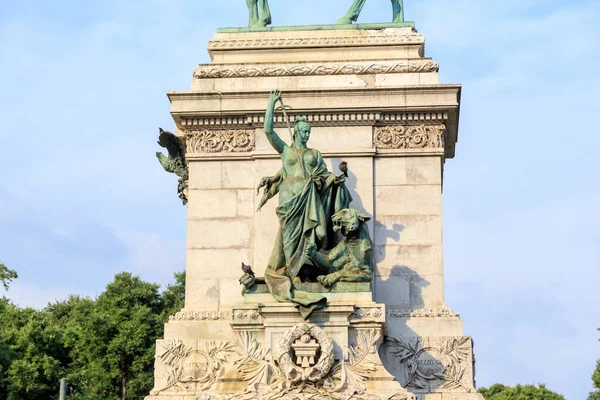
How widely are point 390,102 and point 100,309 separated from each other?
27.9m

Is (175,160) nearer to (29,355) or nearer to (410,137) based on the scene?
(410,137)

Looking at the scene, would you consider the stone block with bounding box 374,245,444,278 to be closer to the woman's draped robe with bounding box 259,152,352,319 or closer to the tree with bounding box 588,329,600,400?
the woman's draped robe with bounding box 259,152,352,319

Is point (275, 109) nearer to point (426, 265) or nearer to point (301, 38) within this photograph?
point (301, 38)

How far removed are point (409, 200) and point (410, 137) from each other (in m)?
1.22

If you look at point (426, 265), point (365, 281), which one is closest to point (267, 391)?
point (365, 281)

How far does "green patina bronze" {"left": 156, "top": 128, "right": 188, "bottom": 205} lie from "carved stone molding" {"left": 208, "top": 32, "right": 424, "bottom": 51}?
205 centimetres

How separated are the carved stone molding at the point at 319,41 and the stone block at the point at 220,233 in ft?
12.0

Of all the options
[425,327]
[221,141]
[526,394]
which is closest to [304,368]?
[425,327]

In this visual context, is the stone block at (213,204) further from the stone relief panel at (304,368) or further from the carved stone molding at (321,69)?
the stone relief panel at (304,368)

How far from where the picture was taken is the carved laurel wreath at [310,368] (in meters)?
21.9

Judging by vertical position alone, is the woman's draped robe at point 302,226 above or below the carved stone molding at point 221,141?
below

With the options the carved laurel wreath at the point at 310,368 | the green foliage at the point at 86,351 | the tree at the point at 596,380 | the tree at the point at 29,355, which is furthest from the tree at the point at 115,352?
the carved laurel wreath at the point at 310,368

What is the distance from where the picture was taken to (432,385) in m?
23.3

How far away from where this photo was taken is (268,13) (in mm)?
27109
